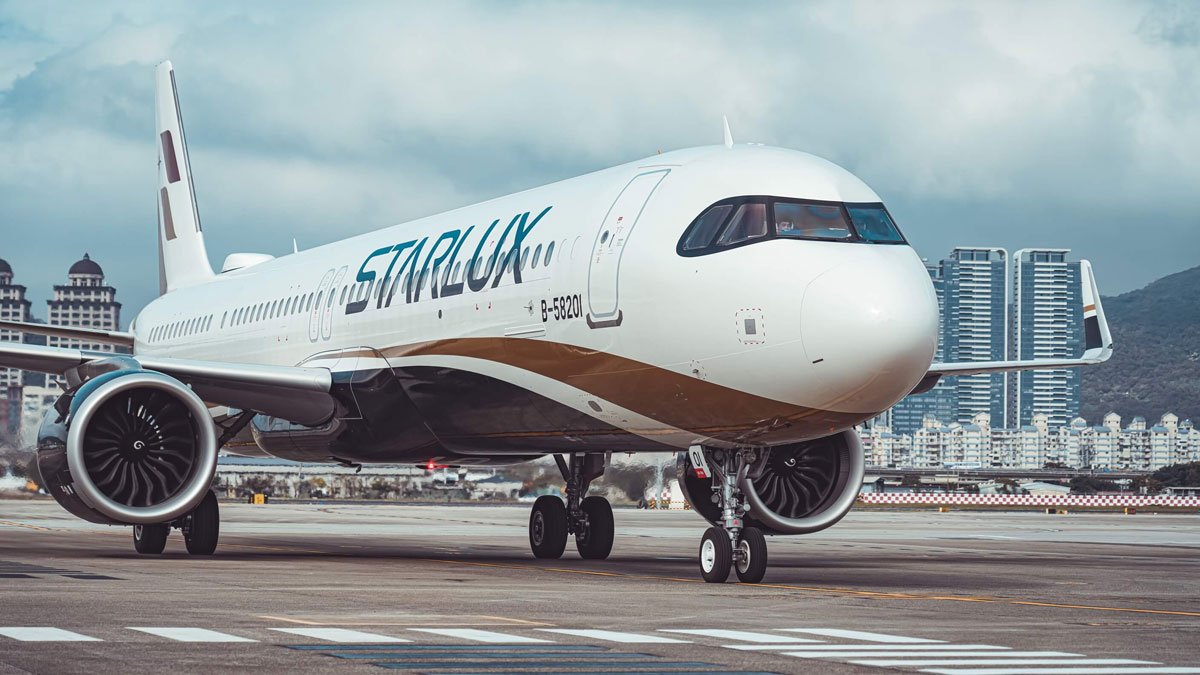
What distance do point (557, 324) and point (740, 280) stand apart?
295cm

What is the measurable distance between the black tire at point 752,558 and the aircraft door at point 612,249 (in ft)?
8.38

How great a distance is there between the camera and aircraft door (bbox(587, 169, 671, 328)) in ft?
56.3

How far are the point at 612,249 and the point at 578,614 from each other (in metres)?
5.67

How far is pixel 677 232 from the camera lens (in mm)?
16578

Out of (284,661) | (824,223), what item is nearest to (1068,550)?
(824,223)

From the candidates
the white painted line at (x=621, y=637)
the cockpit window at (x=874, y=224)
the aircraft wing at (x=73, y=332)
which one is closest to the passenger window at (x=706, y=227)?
the cockpit window at (x=874, y=224)

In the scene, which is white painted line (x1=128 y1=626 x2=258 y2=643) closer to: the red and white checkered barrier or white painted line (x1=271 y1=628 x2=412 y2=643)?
white painted line (x1=271 y1=628 x2=412 y2=643)

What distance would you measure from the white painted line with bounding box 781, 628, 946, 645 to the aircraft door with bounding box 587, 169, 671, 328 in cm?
609

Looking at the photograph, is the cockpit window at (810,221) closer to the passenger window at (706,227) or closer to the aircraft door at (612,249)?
the passenger window at (706,227)

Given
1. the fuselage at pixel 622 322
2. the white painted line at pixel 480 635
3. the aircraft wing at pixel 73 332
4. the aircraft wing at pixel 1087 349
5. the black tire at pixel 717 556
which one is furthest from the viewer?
the aircraft wing at pixel 73 332

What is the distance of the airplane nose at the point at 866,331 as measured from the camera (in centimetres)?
1500

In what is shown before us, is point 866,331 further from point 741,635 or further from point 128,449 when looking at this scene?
point 128,449

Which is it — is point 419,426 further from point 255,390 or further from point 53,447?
point 53,447

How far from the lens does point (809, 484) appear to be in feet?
66.3
